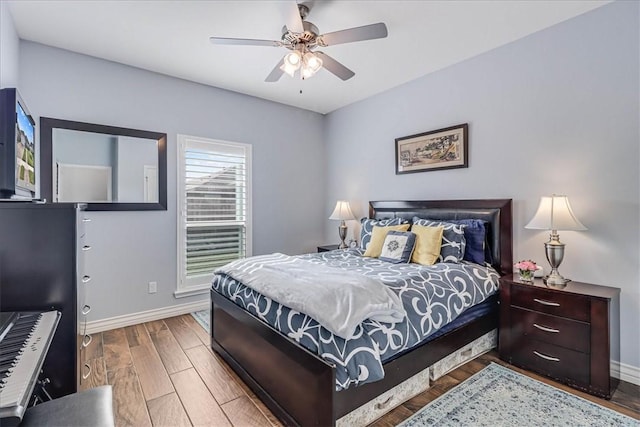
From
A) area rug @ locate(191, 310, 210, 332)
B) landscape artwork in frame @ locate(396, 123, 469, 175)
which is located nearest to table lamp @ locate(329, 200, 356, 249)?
landscape artwork in frame @ locate(396, 123, 469, 175)

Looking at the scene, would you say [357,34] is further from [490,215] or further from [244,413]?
[244,413]

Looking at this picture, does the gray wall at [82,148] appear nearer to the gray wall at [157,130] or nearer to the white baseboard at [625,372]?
the gray wall at [157,130]

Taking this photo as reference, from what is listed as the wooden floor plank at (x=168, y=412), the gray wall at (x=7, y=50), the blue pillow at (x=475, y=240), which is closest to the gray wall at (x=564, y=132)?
the blue pillow at (x=475, y=240)

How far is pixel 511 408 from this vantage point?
1.94m

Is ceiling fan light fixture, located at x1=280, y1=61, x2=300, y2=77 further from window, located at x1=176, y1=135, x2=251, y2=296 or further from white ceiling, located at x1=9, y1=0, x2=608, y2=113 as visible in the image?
window, located at x1=176, y1=135, x2=251, y2=296

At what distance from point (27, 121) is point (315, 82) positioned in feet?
8.91

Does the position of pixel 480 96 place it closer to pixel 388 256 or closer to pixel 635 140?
pixel 635 140

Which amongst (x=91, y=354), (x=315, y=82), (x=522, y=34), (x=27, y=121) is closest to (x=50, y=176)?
(x=27, y=121)

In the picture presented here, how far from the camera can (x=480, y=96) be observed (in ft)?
10.3

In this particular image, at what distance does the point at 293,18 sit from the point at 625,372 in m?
3.45

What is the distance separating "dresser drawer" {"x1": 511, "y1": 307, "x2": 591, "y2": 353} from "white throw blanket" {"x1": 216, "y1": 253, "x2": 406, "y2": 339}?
126cm

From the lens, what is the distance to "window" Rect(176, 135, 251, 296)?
3.70 meters

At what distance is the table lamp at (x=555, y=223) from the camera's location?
7.57ft

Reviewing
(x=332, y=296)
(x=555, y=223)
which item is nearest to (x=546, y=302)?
(x=555, y=223)
